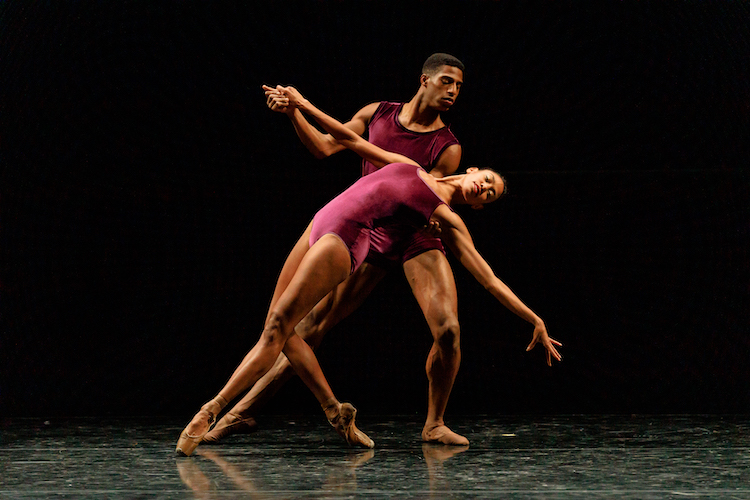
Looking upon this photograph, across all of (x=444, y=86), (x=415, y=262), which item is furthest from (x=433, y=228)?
(x=444, y=86)

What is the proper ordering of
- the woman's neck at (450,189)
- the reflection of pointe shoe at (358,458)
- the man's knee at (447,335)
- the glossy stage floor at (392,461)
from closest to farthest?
the glossy stage floor at (392,461)
the reflection of pointe shoe at (358,458)
the man's knee at (447,335)
the woman's neck at (450,189)

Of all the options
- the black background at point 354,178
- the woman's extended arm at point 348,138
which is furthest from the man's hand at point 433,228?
the black background at point 354,178

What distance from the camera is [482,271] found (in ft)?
10.5

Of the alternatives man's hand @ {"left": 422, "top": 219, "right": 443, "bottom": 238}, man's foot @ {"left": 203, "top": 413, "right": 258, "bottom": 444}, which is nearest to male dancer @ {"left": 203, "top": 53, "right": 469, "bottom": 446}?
man's foot @ {"left": 203, "top": 413, "right": 258, "bottom": 444}

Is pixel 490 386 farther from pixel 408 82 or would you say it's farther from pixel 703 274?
pixel 408 82

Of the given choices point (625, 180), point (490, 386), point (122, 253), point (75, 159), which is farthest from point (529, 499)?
point (75, 159)

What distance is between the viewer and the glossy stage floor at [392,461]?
2.49 metres

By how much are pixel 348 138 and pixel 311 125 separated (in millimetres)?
287

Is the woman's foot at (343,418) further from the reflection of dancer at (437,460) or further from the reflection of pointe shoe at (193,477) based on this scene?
the reflection of pointe shoe at (193,477)

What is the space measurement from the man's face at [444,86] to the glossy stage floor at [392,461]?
52.7 inches

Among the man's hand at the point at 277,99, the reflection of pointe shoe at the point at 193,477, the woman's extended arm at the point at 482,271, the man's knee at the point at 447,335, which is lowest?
the reflection of pointe shoe at the point at 193,477

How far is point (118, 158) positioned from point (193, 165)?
376 mm

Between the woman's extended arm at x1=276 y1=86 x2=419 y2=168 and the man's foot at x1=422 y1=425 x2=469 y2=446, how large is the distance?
1.02 metres

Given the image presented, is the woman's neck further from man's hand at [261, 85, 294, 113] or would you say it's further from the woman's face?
man's hand at [261, 85, 294, 113]
